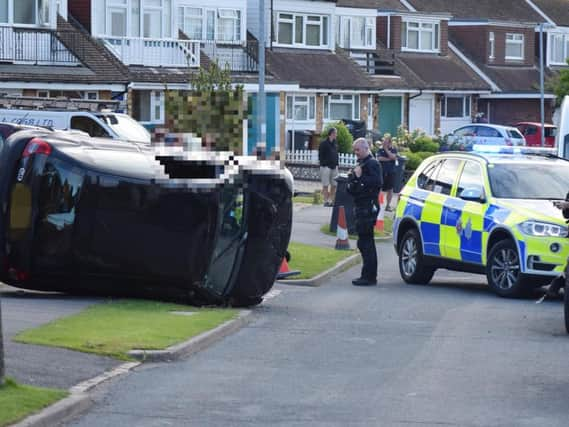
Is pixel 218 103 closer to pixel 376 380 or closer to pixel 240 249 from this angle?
pixel 240 249

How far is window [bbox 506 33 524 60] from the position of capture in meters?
68.8

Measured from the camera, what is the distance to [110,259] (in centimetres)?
1394

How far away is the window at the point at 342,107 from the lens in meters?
55.1

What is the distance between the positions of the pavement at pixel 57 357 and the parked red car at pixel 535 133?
144 ft

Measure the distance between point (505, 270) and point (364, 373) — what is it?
250 inches

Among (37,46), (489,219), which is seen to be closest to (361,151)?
(489,219)

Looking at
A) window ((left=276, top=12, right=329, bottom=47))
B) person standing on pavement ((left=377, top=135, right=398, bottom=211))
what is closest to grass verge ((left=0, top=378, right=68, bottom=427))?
person standing on pavement ((left=377, top=135, right=398, bottom=211))

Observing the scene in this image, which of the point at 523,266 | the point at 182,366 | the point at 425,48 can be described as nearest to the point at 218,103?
the point at 523,266

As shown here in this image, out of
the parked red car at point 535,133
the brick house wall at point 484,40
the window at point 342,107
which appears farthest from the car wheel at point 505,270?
the brick house wall at point 484,40

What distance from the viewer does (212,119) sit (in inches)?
628

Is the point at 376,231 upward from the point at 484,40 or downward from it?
downward

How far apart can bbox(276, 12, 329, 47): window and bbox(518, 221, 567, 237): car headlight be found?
3923 cm

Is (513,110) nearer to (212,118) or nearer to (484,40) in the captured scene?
(484,40)

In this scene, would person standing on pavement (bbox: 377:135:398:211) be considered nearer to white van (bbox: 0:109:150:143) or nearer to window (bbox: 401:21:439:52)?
white van (bbox: 0:109:150:143)
